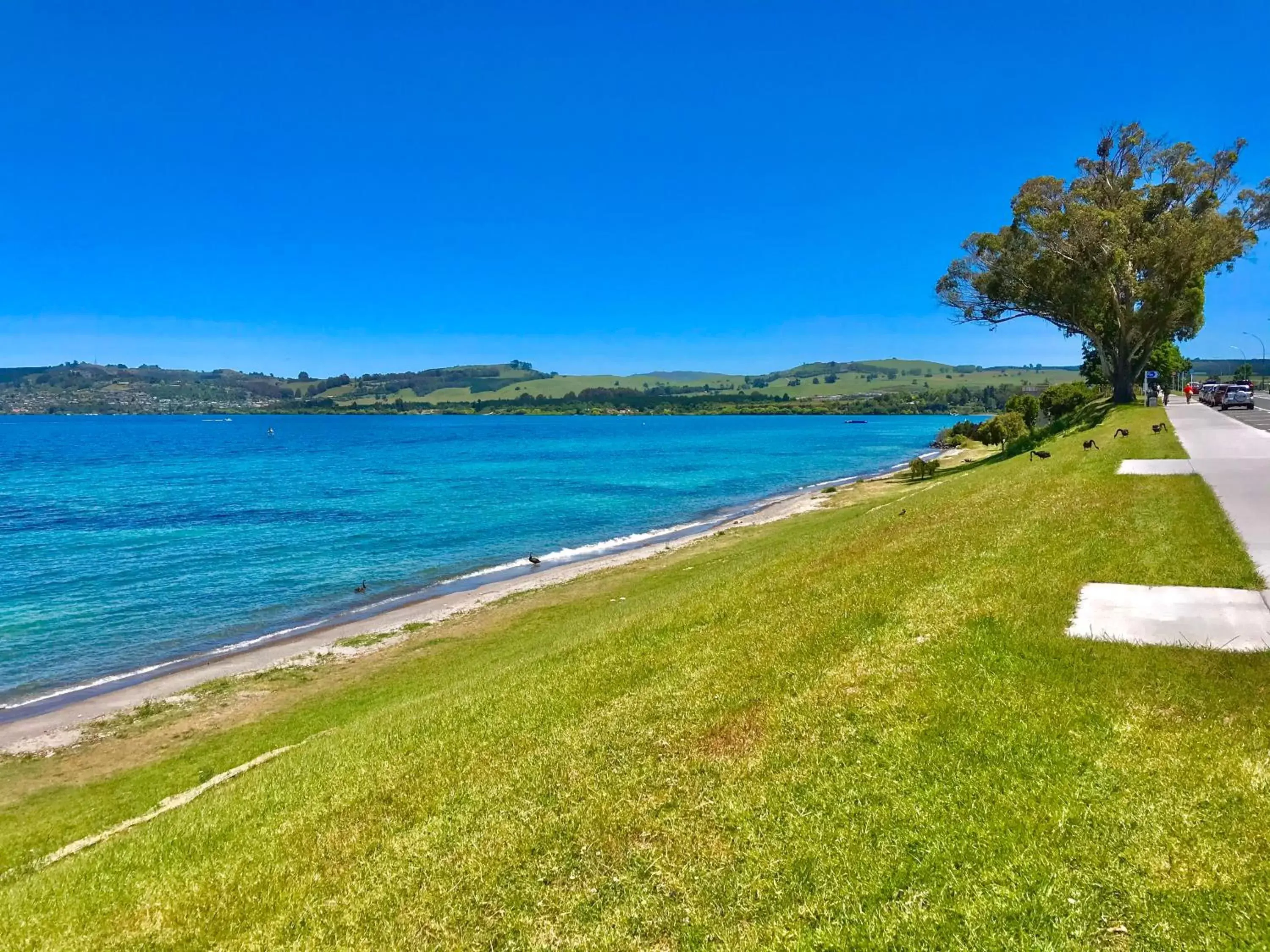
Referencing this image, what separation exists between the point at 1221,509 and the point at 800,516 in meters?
23.9

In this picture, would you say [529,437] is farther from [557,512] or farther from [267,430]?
[557,512]

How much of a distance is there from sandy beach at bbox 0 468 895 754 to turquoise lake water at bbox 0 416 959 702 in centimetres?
179

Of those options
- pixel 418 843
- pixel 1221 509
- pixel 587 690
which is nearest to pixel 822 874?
pixel 418 843

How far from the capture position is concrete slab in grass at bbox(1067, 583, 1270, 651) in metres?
8.03

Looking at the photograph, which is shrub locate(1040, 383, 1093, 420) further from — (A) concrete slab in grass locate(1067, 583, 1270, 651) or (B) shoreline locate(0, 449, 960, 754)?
(A) concrete slab in grass locate(1067, 583, 1270, 651)

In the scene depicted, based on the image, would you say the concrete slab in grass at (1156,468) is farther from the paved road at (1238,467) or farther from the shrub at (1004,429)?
the shrub at (1004,429)

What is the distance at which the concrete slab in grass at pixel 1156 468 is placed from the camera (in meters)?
18.2

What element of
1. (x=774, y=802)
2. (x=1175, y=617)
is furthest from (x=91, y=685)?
(x=1175, y=617)

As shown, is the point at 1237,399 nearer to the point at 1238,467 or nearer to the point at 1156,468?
the point at 1238,467

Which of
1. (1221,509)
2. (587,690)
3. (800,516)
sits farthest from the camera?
(800,516)

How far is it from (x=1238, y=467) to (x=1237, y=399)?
35629 millimetres

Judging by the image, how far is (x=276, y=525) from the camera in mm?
43312

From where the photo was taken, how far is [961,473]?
41375mm

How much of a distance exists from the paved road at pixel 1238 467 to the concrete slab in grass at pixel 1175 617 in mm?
1355
